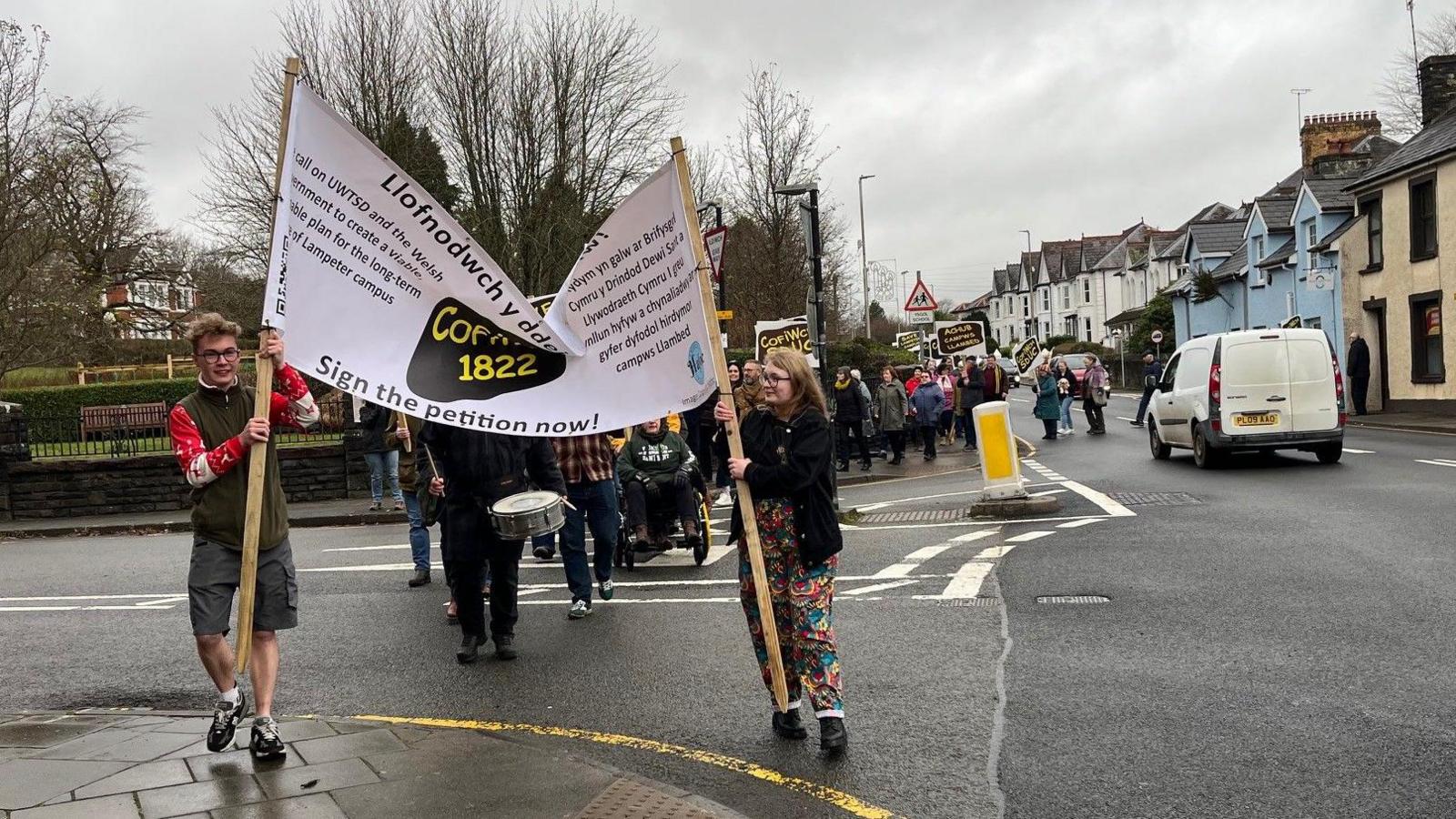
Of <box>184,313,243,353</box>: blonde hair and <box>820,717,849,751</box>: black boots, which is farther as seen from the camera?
<box>820,717,849,751</box>: black boots

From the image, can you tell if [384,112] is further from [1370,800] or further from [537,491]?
[1370,800]

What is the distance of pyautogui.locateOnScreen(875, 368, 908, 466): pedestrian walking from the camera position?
23.9 metres

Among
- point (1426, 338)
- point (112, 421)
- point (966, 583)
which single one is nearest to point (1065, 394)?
point (1426, 338)

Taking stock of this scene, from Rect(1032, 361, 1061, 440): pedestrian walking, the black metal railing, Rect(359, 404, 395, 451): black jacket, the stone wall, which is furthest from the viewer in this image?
Rect(1032, 361, 1061, 440): pedestrian walking

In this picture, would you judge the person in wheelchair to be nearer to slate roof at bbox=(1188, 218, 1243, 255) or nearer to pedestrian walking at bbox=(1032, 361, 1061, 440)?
pedestrian walking at bbox=(1032, 361, 1061, 440)

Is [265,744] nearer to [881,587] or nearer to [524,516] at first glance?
[524,516]

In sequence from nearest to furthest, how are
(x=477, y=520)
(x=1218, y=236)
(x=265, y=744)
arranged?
(x=265, y=744)
(x=477, y=520)
(x=1218, y=236)

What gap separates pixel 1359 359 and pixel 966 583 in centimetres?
2605

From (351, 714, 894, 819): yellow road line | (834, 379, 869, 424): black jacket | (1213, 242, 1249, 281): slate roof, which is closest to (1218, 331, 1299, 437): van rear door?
(834, 379, 869, 424): black jacket

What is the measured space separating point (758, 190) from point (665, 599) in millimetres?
29632

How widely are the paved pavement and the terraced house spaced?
31.1 m

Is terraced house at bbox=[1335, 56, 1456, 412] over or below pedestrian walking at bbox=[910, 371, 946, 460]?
over

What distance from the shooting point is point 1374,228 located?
35281 mm

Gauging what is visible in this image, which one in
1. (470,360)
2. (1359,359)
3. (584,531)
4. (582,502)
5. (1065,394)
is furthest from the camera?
(1359,359)
